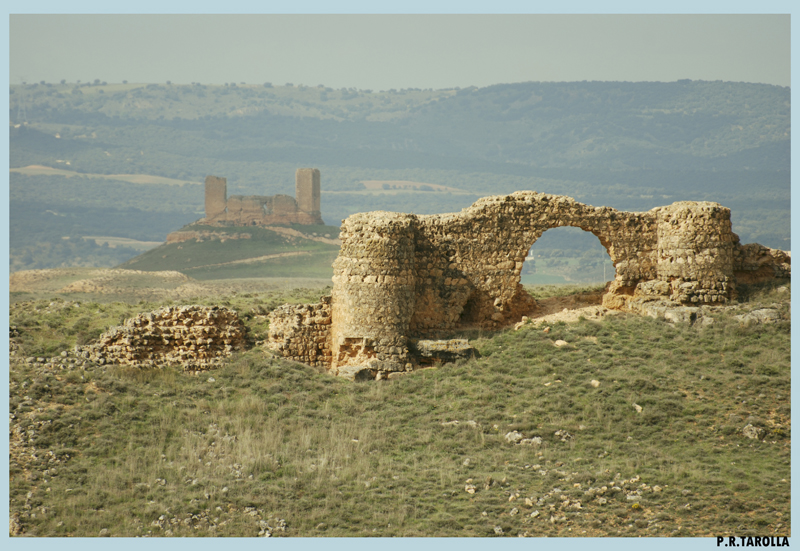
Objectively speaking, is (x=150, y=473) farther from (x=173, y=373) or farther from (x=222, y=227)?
(x=222, y=227)

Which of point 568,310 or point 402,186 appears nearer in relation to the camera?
point 568,310

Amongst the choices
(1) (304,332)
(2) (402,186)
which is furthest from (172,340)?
(2) (402,186)

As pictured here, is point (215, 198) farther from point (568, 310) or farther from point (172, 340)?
point (172, 340)

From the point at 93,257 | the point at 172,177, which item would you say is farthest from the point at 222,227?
the point at 172,177

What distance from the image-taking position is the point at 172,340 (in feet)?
57.0

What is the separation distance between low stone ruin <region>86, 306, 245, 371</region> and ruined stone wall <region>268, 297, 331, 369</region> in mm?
848

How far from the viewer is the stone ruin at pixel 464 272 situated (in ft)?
57.2

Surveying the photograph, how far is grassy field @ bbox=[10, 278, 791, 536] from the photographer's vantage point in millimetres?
12438

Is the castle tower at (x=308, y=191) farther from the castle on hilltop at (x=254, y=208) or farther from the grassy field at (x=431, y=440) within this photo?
the grassy field at (x=431, y=440)

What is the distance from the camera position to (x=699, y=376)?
53.5ft

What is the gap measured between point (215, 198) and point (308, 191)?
28.7 ft

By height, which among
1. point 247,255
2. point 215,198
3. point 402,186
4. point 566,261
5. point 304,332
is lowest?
point 566,261

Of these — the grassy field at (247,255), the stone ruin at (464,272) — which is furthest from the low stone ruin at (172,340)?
the grassy field at (247,255)

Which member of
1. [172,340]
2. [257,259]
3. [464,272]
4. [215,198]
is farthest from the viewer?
[215,198]
